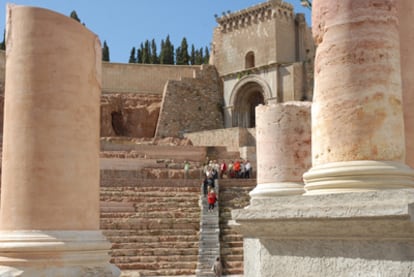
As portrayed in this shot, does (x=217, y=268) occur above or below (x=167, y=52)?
below

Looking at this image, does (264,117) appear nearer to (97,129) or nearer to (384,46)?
(97,129)

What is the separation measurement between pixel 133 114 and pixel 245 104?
25.8 ft

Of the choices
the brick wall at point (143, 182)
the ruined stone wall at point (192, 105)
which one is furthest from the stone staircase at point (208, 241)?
the ruined stone wall at point (192, 105)

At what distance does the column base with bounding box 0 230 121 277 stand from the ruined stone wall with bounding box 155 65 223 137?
Result: 1466 inches

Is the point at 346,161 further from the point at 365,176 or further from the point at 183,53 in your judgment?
the point at 183,53

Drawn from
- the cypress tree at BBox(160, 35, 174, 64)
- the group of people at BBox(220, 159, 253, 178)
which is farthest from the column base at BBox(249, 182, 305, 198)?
the cypress tree at BBox(160, 35, 174, 64)

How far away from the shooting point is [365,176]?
5.30 meters

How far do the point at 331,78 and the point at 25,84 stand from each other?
12.5 ft

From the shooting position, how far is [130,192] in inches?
956

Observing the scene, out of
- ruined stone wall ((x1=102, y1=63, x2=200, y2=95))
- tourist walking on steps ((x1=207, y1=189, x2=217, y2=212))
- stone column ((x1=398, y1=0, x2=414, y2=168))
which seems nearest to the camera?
stone column ((x1=398, y1=0, x2=414, y2=168))

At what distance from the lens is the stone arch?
4528 centimetres

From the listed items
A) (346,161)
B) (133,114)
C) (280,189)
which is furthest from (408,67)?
(133,114)

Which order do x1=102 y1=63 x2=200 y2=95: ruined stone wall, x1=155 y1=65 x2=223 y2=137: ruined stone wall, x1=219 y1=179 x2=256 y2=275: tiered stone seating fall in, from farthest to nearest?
1. x1=102 y1=63 x2=200 y2=95: ruined stone wall
2. x1=155 y1=65 x2=223 y2=137: ruined stone wall
3. x1=219 y1=179 x2=256 y2=275: tiered stone seating

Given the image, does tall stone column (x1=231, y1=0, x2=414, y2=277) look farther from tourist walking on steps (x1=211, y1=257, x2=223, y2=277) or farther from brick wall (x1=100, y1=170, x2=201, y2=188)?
brick wall (x1=100, y1=170, x2=201, y2=188)
